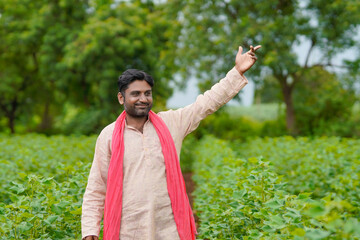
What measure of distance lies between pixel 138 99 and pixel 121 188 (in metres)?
0.57

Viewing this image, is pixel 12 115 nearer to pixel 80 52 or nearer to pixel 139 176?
pixel 80 52

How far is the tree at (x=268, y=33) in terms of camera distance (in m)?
17.1

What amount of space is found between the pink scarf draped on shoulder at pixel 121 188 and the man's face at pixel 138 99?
12cm

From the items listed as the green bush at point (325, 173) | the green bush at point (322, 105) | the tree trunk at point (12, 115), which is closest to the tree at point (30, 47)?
the tree trunk at point (12, 115)

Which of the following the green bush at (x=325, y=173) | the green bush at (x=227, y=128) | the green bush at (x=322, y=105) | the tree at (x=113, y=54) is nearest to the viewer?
the green bush at (x=325, y=173)

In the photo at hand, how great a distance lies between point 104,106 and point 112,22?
14.5 ft

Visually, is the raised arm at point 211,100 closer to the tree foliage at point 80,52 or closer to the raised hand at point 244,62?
the raised hand at point 244,62

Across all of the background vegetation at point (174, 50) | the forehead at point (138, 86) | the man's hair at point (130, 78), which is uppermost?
the background vegetation at point (174, 50)

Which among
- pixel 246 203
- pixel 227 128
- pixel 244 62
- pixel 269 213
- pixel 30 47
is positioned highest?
pixel 30 47

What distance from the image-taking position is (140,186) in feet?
8.40

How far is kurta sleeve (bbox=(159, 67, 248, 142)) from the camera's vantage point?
278 cm

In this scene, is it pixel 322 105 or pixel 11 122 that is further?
pixel 11 122

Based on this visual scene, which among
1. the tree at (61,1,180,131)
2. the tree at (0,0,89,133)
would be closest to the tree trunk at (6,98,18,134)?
the tree at (0,0,89,133)

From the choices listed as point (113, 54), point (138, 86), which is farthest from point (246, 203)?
point (113, 54)
